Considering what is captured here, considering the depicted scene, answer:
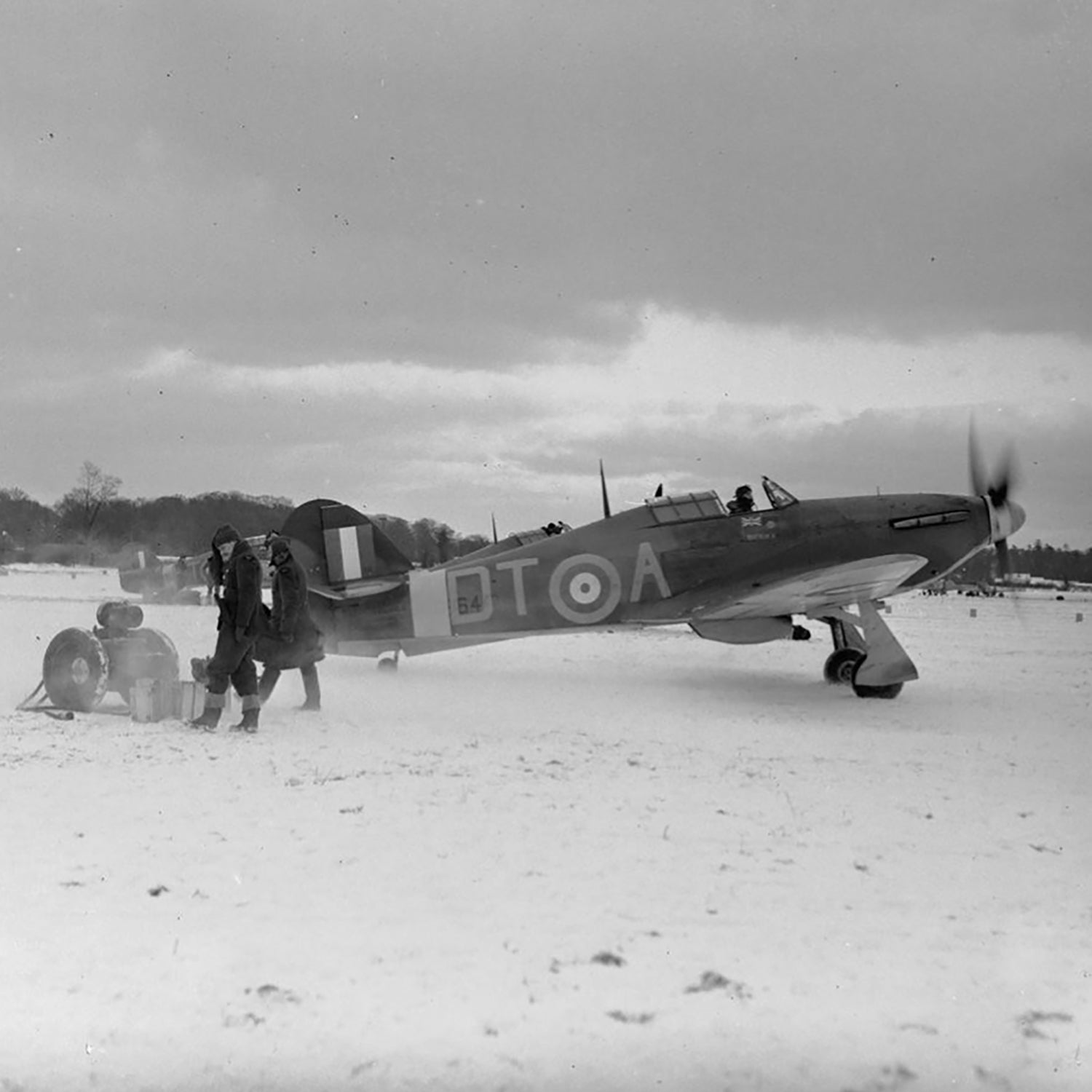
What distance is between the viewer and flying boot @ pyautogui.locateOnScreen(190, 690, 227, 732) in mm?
7512

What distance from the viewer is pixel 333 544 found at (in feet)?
38.0

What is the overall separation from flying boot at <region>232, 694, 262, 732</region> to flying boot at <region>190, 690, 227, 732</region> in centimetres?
18

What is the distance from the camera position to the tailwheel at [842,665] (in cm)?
1173

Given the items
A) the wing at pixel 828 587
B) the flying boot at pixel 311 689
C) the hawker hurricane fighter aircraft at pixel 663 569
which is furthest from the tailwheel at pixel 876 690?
the flying boot at pixel 311 689

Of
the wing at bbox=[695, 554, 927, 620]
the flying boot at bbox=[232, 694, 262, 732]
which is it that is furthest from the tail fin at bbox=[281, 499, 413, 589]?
the wing at bbox=[695, 554, 927, 620]

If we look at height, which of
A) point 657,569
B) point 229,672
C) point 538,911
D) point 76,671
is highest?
point 657,569

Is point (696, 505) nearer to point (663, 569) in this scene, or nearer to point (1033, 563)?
point (663, 569)

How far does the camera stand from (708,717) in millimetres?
8953

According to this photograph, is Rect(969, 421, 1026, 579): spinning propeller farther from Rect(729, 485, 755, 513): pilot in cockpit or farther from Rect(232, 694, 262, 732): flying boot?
Rect(232, 694, 262, 732): flying boot

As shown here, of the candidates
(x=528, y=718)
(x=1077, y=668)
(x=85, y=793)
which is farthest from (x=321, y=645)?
(x=1077, y=668)

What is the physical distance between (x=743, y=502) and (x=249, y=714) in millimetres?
6824

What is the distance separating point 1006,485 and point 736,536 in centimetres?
374

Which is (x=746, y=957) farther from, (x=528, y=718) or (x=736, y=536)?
(x=736, y=536)

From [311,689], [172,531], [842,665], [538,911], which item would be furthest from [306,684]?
[172,531]
